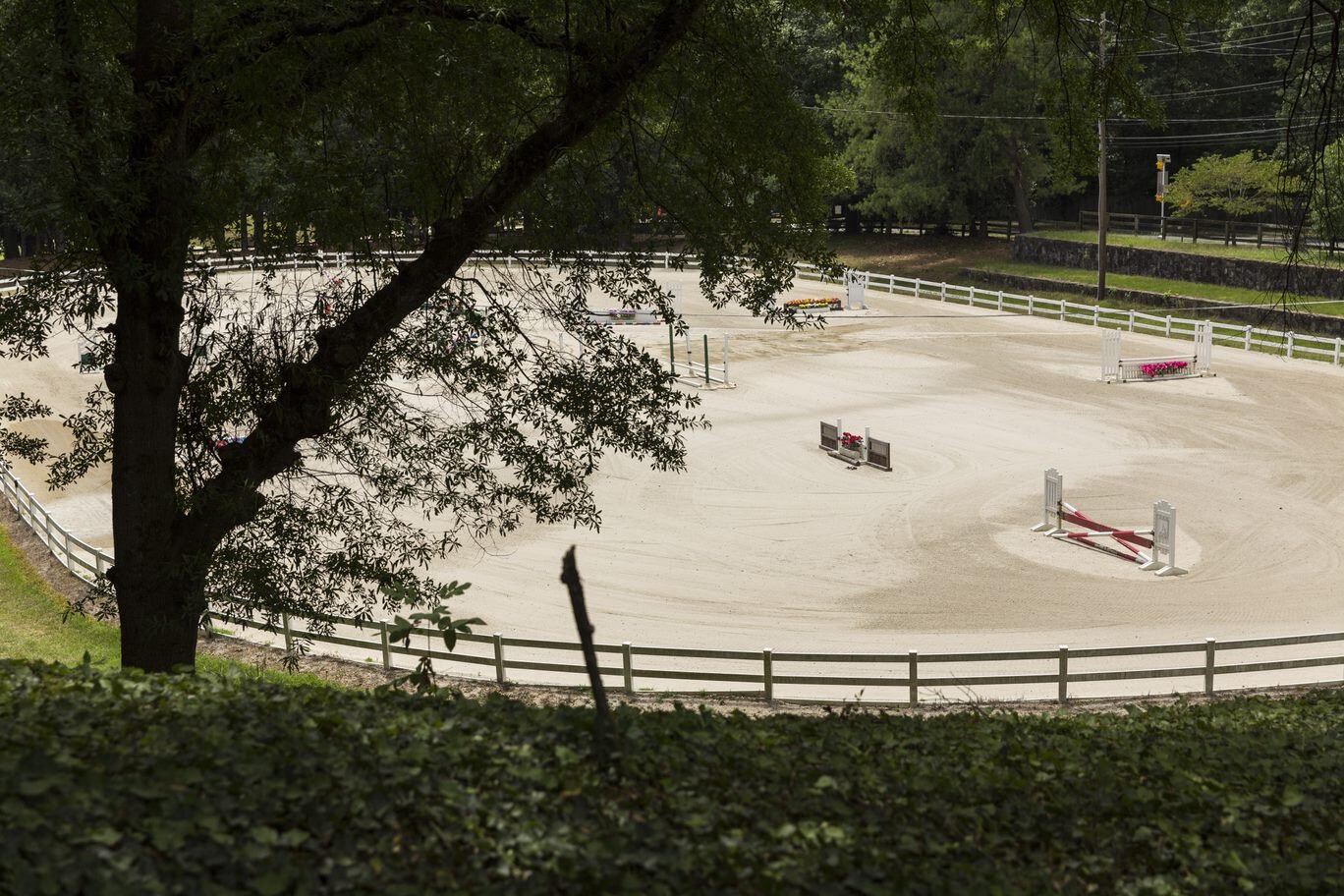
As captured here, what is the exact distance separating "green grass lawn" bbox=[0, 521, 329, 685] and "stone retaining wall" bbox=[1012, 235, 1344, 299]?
33299mm

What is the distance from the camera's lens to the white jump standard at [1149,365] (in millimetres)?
34469

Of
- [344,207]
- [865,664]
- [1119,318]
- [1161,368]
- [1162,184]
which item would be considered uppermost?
[1162,184]

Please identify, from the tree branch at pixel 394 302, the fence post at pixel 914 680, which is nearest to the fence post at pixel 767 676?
the fence post at pixel 914 680

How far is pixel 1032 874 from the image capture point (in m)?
5.66

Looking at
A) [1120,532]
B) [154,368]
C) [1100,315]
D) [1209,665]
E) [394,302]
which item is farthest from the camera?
[1100,315]

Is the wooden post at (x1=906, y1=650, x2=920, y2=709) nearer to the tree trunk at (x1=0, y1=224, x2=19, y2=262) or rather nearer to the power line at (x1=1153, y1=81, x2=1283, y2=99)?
the power line at (x1=1153, y1=81, x2=1283, y2=99)

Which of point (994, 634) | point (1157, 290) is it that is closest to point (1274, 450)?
point (994, 634)

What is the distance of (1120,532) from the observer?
21031mm

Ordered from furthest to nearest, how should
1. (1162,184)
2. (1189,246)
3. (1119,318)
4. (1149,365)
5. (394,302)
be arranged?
(1189,246) < (1162,184) < (1119,318) < (1149,365) < (394,302)

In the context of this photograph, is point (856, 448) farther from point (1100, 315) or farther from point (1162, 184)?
point (1162, 184)

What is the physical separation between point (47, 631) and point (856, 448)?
15.4m

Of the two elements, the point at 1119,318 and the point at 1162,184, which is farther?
the point at 1162,184

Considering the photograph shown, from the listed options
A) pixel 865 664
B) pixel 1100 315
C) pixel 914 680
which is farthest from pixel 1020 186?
pixel 914 680

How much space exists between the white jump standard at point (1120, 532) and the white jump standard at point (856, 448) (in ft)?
13.5
